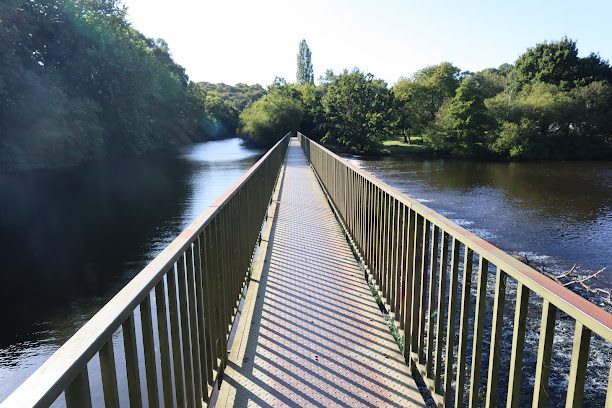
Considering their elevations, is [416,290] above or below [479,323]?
below

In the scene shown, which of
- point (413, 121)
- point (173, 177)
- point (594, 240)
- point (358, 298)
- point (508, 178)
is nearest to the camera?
A: point (358, 298)

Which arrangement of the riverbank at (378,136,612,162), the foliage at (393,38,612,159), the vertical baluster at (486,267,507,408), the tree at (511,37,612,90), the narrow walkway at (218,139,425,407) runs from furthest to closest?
1. the tree at (511,37,612,90)
2. the foliage at (393,38,612,159)
3. the riverbank at (378,136,612,162)
4. the narrow walkway at (218,139,425,407)
5. the vertical baluster at (486,267,507,408)

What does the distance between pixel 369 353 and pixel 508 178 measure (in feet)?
85.6

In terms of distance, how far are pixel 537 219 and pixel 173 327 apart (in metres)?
15.8

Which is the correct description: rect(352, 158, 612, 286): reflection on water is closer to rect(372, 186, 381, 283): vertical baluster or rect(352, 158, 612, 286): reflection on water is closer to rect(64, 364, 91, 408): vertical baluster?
rect(372, 186, 381, 283): vertical baluster

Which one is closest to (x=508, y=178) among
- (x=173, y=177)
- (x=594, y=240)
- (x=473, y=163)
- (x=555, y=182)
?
(x=555, y=182)

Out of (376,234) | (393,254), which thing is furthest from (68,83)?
(393,254)

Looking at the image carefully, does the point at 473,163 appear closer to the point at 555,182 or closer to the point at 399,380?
the point at 555,182

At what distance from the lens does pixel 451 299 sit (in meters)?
2.27

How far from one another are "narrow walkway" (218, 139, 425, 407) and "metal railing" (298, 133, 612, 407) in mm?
209

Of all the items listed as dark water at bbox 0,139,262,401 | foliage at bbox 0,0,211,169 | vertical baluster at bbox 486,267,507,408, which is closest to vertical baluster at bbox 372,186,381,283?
vertical baluster at bbox 486,267,507,408

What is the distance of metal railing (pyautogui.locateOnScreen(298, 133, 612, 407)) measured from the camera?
50.4 inches

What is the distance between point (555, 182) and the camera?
2464 cm

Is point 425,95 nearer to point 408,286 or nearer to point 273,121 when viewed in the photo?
point 273,121
